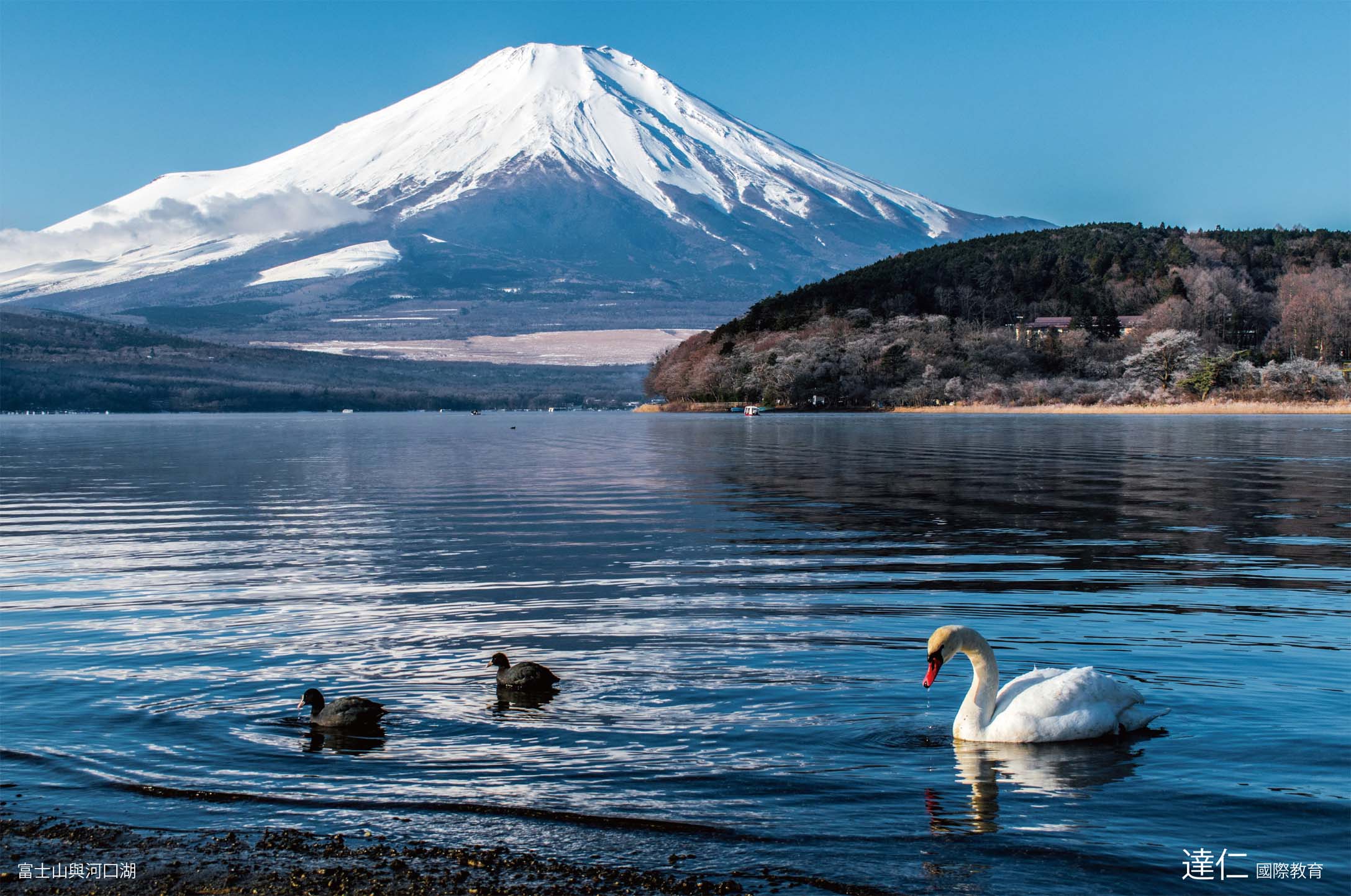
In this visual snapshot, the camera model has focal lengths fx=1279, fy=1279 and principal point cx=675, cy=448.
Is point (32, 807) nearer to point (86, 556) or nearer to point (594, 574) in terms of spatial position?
point (594, 574)

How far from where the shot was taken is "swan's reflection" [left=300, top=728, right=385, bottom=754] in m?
10.4

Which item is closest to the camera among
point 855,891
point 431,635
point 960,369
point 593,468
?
point 855,891

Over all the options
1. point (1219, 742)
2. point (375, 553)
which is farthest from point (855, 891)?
point (375, 553)

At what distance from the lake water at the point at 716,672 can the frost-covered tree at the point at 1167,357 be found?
337ft

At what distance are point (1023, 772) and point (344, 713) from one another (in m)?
5.54

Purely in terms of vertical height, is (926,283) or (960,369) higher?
(926,283)

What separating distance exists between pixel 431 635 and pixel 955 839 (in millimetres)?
8386

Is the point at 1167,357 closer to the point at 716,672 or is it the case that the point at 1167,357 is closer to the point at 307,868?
the point at 716,672

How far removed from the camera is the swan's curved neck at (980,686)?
1038 cm

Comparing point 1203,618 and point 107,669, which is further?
point 1203,618

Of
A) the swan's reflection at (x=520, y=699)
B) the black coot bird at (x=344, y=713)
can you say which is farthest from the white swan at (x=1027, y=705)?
the black coot bird at (x=344, y=713)

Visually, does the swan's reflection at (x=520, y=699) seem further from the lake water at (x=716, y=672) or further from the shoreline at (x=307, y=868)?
the shoreline at (x=307, y=868)

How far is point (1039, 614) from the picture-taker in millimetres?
16203

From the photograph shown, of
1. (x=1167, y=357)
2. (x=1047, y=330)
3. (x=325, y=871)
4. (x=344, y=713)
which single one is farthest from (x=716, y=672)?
(x=1047, y=330)
